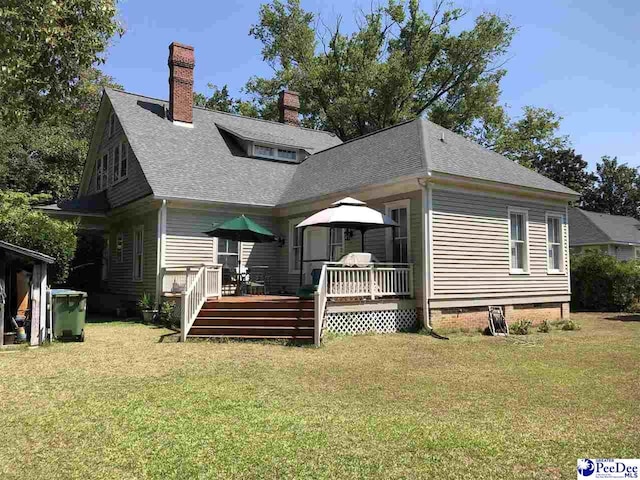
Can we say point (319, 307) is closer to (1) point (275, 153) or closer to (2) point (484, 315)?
(2) point (484, 315)

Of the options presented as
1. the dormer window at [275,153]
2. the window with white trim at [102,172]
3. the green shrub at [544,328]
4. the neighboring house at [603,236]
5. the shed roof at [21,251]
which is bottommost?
the green shrub at [544,328]

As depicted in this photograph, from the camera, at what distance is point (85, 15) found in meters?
10.2

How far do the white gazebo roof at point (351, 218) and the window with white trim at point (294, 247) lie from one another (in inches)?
161

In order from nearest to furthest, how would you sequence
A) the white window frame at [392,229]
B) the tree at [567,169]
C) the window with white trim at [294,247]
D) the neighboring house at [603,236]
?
the white window frame at [392,229] → the window with white trim at [294,247] → the neighboring house at [603,236] → the tree at [567,169]

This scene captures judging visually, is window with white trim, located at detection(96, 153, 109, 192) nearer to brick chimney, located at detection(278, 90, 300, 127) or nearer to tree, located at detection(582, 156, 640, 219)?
brick chimney, located at detection(278, 90, 300, 127)

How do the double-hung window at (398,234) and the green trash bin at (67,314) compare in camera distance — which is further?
the double-hung window at (398,234)

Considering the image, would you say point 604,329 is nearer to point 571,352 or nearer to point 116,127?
point 571,352

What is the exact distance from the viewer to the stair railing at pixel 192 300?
11.5 m

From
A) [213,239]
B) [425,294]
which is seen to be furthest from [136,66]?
[425,294]

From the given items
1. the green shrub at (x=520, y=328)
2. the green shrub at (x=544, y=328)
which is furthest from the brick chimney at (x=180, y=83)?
the green shrub at (x=544, y=328)

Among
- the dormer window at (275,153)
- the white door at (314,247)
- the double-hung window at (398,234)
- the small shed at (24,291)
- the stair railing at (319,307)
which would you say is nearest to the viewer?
the small shed at (24,291)

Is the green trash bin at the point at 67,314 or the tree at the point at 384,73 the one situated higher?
the tree at the point at 384,73

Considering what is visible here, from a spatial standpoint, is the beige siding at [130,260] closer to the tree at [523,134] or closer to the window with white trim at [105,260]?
the window with white trim at [105,260]

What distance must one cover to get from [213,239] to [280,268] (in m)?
2.58
